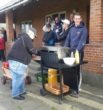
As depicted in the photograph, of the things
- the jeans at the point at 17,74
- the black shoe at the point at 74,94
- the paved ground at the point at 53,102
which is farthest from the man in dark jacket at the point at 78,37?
the jeans at the point at 17,74

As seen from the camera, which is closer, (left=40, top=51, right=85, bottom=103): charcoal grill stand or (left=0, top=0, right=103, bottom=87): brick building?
(left=40, top=51, right=85, bottom=103): charcoal grill stand

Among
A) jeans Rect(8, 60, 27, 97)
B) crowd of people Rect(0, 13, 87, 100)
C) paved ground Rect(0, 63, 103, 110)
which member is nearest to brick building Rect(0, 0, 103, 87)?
paved ground Rect(0, 63, 103, 110)

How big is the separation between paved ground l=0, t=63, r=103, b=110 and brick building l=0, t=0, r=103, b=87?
2.19ft

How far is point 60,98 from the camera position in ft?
23.6

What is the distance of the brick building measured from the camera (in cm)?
852

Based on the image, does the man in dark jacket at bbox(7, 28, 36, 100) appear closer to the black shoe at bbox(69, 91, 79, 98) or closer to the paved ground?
the paved ground

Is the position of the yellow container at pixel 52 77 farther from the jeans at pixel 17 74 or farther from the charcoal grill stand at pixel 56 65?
the jeans at pixel 17 74

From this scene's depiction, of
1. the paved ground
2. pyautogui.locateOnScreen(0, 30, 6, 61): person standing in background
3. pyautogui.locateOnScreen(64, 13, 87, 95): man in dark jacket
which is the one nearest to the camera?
the paved ground

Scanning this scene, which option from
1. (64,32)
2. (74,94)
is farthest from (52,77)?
(64,32)

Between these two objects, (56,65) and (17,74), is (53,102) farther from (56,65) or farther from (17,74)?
(17,74)

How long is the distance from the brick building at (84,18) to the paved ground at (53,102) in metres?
0.67

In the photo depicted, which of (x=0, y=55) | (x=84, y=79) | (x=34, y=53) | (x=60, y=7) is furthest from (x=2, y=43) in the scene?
(x=34, y=53)

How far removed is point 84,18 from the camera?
40.1 ft

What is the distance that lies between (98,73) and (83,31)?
165cm
